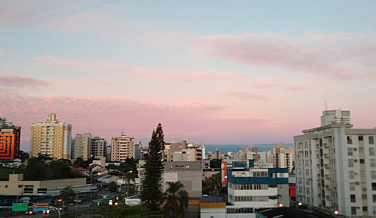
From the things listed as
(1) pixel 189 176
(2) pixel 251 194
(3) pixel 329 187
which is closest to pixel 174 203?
(2) pixel 251 194

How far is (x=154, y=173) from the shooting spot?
170 ft

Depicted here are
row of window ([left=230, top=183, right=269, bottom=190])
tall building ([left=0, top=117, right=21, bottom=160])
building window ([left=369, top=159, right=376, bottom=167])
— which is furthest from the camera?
tall building ([left=0, top=117, right=21, bottom=160])

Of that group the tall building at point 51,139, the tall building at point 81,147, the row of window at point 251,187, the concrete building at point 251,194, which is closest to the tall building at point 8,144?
the tall building at point 51,139

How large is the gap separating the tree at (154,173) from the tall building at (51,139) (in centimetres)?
11060

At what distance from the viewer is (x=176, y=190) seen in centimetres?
3956

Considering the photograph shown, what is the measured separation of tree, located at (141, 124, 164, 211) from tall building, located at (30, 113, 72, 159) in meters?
111

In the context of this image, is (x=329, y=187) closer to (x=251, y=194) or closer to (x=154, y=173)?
(x=251, y=194)

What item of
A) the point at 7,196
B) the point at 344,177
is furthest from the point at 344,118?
the point at 7,196

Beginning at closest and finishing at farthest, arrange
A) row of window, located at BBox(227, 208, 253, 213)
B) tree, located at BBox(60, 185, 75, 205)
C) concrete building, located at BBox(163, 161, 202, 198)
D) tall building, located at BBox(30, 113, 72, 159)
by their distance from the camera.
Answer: row of window, located at BBox(227, 208, 253, 213) → concrete building, located at BBox(163, 161, 202, 198) → tree, located at BBox(60, 185, 75, 205) → tall building, located at BBox(30, 113, 72, 159)

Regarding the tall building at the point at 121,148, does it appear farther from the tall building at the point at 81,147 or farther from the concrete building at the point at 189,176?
the concrete building at the point at 189,176

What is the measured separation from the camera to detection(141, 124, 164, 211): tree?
4975 cm

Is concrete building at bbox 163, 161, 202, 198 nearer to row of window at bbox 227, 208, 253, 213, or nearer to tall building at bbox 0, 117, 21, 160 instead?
row of window at bbox 227, 208, 253, 213

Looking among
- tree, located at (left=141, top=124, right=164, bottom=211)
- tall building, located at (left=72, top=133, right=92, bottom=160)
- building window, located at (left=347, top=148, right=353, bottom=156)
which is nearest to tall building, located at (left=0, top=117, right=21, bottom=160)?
tall building, located at (left=72, top=133, right=92, bottom=160)

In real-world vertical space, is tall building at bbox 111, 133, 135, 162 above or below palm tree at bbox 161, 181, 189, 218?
above
